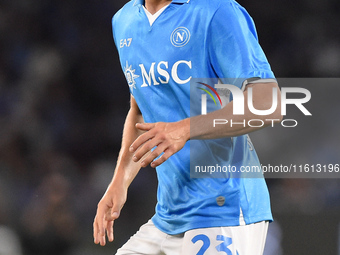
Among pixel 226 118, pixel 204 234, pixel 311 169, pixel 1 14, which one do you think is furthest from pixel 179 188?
pixel 1 14

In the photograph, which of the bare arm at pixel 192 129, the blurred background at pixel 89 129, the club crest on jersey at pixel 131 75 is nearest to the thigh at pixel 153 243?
the bare arm at pixel 192 129

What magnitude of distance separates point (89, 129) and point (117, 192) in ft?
7.68

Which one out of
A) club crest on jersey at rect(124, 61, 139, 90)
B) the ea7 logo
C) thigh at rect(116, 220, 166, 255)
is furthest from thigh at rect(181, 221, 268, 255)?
the ea7 logo

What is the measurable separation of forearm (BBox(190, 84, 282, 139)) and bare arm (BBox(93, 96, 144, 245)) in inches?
25.1

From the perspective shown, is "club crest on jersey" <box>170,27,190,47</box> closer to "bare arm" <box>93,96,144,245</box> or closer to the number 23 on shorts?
"bare arm" <box>93,96,144,245</box>

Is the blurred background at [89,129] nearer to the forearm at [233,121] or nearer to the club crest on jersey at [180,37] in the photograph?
the club crest on jersey at [180,37]

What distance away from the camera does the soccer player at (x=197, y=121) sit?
5.41 feet

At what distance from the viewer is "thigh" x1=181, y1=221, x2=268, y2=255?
1723 millimetres

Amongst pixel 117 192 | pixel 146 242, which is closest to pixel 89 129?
pixel 117 192

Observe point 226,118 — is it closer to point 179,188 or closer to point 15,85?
point 179,188

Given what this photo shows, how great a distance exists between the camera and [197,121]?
1.65m

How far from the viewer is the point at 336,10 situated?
425 cm

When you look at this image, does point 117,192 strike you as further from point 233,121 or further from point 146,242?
point 233,121

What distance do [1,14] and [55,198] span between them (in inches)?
71.8
